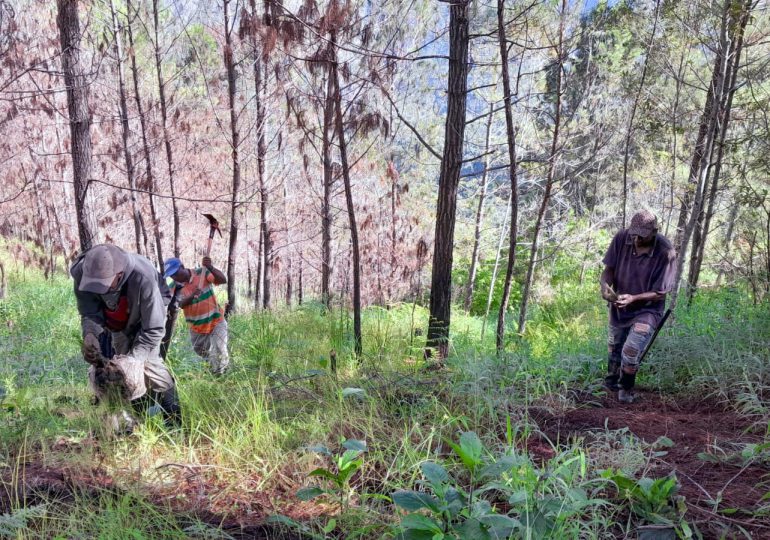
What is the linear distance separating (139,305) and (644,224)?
3940 millimetres

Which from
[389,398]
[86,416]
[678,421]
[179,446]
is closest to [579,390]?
[678,421]

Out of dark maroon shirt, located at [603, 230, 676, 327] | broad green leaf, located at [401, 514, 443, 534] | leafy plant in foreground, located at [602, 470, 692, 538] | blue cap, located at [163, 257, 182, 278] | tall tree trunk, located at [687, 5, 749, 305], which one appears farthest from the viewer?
tall tree trunk, located at [687, 5, 749, 305]

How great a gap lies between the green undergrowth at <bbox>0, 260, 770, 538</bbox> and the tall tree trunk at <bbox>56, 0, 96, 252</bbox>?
5.43 ft

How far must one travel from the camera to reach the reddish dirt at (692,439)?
2188 mm

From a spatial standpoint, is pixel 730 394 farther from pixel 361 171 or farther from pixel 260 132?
pixel 361 171

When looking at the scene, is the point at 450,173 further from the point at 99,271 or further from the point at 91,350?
the point at 91,350

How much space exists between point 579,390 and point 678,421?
2.64 ft

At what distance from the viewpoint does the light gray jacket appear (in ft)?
11.2

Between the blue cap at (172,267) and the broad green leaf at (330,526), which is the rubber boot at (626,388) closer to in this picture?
the broad green leaf at (330,526)

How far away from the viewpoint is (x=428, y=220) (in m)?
16.2

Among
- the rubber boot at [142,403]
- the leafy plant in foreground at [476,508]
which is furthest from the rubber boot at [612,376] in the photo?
the rubber boot at [142,403]

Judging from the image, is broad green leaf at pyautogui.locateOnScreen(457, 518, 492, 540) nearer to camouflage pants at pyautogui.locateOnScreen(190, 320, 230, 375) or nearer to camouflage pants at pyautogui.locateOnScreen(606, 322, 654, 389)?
camouflage pants at pyautogui.locateOnScreen(606, 322, 654, 389)

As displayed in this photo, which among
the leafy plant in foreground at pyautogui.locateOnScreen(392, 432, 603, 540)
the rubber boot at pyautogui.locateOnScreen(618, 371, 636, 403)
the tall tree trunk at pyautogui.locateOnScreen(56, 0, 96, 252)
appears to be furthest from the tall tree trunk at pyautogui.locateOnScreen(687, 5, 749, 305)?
the tall tree trunk at pyautogui.locateOnScreen(56, 0, 96, 252)

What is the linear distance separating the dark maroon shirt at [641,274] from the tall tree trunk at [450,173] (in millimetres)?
1495
